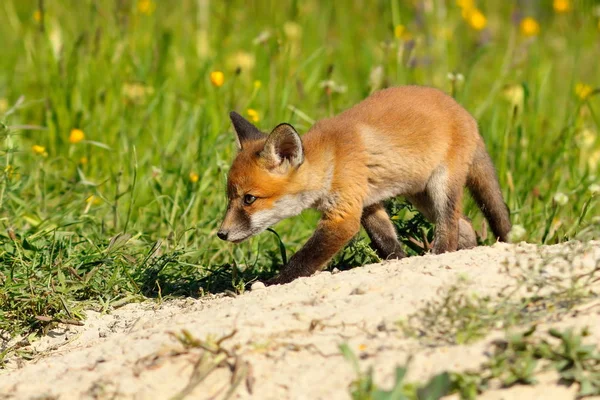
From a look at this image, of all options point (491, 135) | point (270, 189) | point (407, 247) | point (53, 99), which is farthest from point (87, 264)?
point (491, 135)

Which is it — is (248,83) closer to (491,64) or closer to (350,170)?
(350,170)

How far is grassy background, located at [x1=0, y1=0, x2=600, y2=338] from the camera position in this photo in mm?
5039

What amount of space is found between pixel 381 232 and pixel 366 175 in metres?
0.40

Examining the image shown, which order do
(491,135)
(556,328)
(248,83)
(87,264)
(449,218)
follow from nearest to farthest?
1. (556,328)
2. (87,264)
3. (449,218)
4. (491,135)
5. (248,83)

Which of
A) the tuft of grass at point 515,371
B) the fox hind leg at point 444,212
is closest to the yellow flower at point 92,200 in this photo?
the fox hind leg at point 444,212

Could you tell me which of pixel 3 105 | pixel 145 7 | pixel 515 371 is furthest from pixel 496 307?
pixel 145 7

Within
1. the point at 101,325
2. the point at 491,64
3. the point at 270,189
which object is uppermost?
the point at 270,189

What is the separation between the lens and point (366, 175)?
525 cm

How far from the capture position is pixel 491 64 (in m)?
10.7

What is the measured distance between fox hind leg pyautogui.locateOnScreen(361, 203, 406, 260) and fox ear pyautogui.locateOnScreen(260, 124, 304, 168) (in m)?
0.65

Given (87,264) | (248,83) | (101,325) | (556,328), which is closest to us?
(556,328)

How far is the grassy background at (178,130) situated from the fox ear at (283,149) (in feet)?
2.19

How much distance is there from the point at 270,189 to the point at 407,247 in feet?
3.73

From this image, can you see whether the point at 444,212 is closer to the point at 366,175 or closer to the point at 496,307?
the point at 366,175
